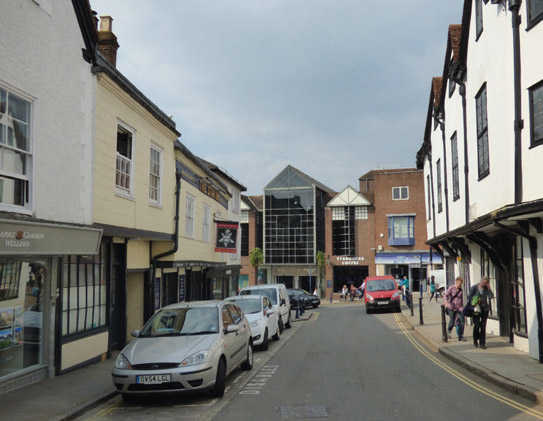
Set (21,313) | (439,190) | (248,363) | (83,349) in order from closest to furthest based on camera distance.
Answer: (21,313), (248,363), (83,349), (439,190)

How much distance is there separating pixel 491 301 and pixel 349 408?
9984 millimetres

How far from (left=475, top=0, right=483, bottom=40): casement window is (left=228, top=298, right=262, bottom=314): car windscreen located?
32.0 ft

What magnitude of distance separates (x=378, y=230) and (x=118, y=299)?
3817 centimetres

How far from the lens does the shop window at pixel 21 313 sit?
8.70 m

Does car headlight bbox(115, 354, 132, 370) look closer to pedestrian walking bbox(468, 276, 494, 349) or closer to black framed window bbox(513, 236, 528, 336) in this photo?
pedestrian walking bbox(468, 276, 494, 349)

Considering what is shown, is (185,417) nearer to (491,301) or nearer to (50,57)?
(50,57)

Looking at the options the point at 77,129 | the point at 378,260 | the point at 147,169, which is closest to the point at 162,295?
the point at 147,169

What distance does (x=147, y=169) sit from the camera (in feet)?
46.8

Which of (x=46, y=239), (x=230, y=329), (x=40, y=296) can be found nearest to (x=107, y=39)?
(x=46, y=239)

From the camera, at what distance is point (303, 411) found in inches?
291

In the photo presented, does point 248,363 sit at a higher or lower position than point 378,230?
lower

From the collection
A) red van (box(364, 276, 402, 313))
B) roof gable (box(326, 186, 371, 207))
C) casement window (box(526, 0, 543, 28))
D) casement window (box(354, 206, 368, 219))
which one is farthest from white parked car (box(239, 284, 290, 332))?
roof gable (box(326, 186, 371, 207))

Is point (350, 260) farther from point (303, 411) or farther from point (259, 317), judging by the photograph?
point (303, 411)

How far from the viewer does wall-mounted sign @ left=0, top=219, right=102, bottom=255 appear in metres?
7.94
